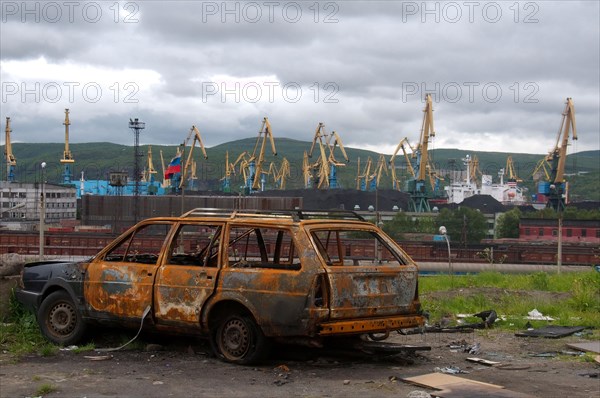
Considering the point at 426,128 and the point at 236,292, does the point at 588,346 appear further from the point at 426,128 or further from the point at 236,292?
the point at 426,128

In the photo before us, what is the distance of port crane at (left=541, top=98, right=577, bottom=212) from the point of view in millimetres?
74875

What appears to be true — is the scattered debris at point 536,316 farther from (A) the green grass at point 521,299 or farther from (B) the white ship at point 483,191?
(B) the white ship at point 483,191

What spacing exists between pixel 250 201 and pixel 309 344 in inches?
2086

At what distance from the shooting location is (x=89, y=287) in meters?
7.64

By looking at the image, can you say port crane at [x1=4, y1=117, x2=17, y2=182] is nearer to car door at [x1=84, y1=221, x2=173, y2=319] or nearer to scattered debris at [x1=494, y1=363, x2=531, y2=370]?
car door at [x1=84, y1=221, x2=173, y2=319]

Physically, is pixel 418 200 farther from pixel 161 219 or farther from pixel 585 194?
pixel 585 194

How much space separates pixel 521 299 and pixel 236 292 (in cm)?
628

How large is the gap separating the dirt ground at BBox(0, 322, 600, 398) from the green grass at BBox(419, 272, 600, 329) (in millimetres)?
2183

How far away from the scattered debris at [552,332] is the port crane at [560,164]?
6973cm

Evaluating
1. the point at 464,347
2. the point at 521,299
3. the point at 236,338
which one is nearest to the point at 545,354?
the point at 464,347

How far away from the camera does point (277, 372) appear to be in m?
6.50

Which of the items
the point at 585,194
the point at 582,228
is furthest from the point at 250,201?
the point at 585,194

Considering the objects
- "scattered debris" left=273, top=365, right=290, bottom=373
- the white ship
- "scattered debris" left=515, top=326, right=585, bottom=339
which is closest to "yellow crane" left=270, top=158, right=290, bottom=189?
the white ship

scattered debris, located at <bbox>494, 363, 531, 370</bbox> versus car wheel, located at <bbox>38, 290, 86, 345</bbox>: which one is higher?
car wheel, located at <bbox>38, 290, 86, 345</bbox>
